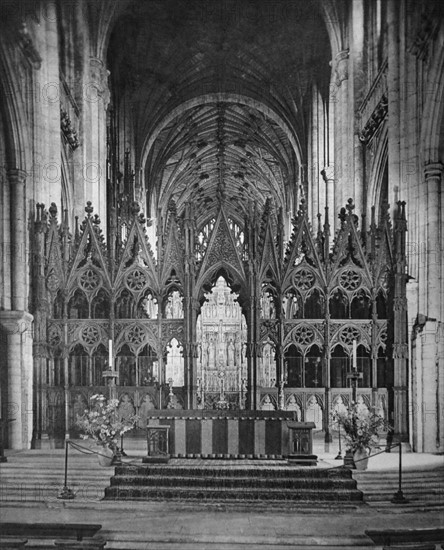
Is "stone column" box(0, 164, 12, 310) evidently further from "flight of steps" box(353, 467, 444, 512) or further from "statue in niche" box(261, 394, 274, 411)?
"flight of steps" box(353, 467, 444, 512)

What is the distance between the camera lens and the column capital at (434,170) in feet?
43.0

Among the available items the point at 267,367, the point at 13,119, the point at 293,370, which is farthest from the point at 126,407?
the point at 267,367

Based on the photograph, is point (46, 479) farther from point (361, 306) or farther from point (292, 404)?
point (361, 306)

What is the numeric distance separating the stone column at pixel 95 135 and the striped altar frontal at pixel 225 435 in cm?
988

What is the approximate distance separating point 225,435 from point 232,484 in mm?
1853

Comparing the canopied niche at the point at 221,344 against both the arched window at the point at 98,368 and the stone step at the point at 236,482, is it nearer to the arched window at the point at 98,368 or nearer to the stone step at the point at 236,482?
the arched window at the point at 98,368

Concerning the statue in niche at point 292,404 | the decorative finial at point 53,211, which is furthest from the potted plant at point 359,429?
the decorative finial at point 53,211

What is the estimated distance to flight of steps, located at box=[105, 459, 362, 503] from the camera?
942 centimetres

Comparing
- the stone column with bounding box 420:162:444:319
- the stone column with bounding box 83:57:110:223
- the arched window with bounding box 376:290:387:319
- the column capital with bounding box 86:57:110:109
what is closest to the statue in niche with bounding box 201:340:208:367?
the stone column with bounding box 83:57:110:223

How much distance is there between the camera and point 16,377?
42.9 ft

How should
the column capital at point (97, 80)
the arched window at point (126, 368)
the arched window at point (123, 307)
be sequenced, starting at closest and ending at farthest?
the arched window at point (126, 368), the arched window at point (123, 307), the column capital at point (97, 80)

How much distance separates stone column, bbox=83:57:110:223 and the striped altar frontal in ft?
32.4

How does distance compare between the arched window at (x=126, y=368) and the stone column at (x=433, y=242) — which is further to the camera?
the arched window at (x=126, y=368)

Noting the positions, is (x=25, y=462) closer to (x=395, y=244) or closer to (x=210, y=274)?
(x=210, y=274)
